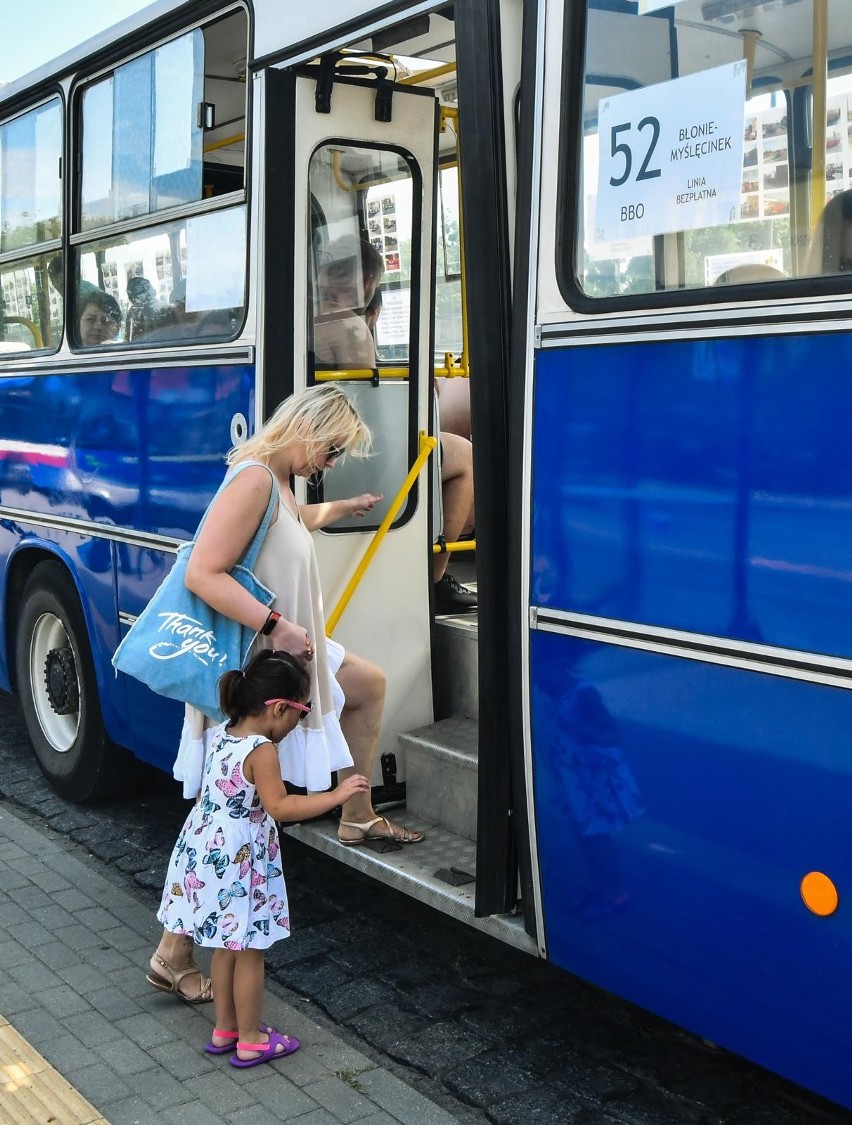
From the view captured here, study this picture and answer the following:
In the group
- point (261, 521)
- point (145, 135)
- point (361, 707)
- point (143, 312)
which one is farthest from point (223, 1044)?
point (145, 135)

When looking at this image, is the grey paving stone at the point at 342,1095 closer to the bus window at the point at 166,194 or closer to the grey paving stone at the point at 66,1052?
the grey paving stone at the point at 66,1052

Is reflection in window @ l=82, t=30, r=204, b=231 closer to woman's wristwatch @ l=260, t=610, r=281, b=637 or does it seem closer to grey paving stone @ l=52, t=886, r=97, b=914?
woman's wristwatch @ l=260, t=610, r=281, b=637

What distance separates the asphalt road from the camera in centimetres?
336

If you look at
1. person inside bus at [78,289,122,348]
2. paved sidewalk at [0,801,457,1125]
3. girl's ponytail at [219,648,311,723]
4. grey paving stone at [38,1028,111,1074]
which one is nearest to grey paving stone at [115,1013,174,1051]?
paved sidewalk at [0,801,457,1125]

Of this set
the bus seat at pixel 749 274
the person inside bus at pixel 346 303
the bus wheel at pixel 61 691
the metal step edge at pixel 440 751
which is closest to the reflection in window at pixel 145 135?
the person inside bus at pixel 346 303

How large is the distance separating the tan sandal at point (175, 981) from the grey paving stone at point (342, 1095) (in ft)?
1.86

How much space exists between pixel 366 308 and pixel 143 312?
36.0 inches

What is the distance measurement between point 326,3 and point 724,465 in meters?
1.94

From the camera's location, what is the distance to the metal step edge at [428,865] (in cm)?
339

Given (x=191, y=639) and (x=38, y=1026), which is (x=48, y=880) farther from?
(x=191, y=639)

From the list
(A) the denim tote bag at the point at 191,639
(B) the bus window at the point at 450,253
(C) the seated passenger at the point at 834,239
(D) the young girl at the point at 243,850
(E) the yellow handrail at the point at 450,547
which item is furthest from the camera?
(B) the bus window at the point at 450,253

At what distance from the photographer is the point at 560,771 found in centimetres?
308

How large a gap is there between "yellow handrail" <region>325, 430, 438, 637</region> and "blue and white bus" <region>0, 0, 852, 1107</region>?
0.01 meters

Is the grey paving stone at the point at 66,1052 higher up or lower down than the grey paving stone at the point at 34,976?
lower down
